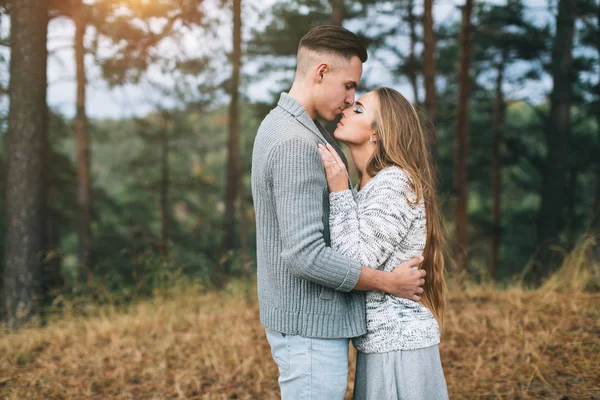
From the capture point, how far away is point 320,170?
1.95 meters

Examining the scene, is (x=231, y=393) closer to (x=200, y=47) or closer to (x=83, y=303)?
(x=83, y=303)

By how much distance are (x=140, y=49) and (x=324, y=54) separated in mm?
7998

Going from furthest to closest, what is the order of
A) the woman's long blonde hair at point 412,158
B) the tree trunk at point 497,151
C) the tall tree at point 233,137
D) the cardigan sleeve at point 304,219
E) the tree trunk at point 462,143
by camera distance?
the tree trunk at point 497,151 < the tall tree at point 233,137 < the tree trunk at point 462,143 < the woman's long blonde hair at point 412,158 < the cardigan sleeve at point 304,219

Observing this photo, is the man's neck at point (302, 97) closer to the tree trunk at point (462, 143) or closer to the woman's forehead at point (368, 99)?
the woman's forehead at point (368, 99)

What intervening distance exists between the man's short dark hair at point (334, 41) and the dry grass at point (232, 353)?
2.40m

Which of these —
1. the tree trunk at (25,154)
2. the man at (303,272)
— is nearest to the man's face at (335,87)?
the man at (303,272)

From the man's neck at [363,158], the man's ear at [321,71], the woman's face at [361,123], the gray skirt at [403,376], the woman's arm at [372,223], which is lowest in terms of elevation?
the gray skirt at [403,376]

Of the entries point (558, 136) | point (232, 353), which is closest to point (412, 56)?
point (558, 136)

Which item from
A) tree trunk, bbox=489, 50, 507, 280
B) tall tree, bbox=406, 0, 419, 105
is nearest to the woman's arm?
tall tree, bbox=406, 0, 419, 105

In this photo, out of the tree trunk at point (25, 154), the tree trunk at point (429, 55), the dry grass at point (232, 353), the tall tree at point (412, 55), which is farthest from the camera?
the tall tree at point (412, 55)

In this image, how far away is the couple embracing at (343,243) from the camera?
1.89 meters

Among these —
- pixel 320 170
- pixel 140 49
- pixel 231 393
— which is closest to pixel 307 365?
pixel 320 170

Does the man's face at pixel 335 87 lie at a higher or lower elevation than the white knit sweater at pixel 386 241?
higher

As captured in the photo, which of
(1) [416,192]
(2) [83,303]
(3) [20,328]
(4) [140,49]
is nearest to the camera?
(1) [416,192]
